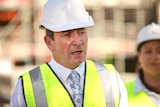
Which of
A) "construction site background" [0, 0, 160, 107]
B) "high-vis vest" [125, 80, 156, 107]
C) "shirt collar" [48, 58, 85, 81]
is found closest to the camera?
"shirt collar" [48, 58, 85, 81]

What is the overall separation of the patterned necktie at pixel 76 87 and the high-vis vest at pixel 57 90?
3 cm

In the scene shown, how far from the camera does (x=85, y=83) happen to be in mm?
3932

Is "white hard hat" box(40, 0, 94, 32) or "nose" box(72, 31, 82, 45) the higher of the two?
"white hard hat" box(40, 0, 94, 32)

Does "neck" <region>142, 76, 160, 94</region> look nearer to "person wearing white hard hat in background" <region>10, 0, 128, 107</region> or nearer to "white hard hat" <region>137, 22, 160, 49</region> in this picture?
"white hard hat" <region>137, 22, 160, 49</region>

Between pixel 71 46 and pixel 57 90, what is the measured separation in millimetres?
285

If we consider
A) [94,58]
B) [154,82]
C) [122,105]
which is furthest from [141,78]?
[94,58]

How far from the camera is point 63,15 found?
387cm

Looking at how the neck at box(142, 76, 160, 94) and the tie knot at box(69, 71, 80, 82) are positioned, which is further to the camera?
the neck at box(142, 76, 160, 94)

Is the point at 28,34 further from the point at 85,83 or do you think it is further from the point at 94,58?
the point at 85,83

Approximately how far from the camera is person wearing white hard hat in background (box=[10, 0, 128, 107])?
3.81 metres

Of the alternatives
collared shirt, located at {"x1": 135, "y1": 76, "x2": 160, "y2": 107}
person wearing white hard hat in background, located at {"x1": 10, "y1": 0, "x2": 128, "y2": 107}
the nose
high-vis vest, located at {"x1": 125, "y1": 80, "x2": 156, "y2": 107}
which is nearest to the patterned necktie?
person wearing white hard hat in background, located at {"x1": 10, "y1": 0, "x2": 128, "y2": 107}

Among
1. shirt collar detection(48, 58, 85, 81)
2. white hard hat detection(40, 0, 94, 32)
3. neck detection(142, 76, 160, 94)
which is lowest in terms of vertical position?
neck detection(142, 76, 160, 94)

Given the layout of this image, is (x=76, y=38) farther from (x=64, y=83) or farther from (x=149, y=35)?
(x=149, y=35)

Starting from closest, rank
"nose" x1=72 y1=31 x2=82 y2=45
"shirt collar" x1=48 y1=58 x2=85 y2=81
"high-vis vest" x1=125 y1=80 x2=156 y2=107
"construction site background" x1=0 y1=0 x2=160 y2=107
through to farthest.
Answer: "nose" x1=72 y1=31 x2=82 y2=45 < "shirt collar" x1=48 y1=58 x2=85 y2=81 < "high-vis vest" x1=125 y1=80 x2=156 y2=107 < "construction site background" x1=0 y1=0 x2=160 y2=107
